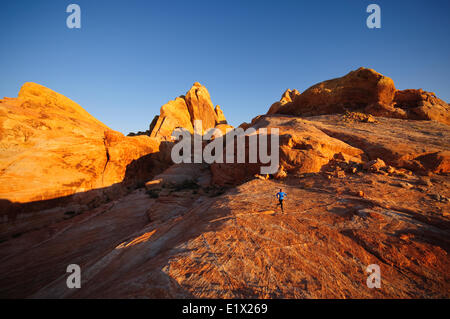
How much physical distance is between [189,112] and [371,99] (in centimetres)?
3730

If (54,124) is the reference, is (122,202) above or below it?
below

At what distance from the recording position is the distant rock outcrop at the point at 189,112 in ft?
121

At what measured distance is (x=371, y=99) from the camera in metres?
17.8

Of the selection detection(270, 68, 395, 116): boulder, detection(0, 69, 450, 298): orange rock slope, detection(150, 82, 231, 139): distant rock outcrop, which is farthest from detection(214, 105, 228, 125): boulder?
detection(0, 69, 450, 298): orange rock slope

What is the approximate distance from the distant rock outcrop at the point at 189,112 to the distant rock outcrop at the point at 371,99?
2760 cm

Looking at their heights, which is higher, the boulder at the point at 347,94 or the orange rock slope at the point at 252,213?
the boulder at the point at 347,94

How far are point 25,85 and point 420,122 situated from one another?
124 ft

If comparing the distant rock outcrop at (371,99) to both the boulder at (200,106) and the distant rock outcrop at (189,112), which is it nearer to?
the distant rock outcrop at (189,112)

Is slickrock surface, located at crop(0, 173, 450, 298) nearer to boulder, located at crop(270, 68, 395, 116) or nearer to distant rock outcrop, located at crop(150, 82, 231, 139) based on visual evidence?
boulder, located at crop(270, 68, 395, 116)

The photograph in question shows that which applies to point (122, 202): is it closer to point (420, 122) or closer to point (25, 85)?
point (25, 85)

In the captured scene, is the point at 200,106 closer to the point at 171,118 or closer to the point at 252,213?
the point at 171,118

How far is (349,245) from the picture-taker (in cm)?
365

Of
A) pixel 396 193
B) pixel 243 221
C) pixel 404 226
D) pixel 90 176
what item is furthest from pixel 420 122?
pixel 90 176

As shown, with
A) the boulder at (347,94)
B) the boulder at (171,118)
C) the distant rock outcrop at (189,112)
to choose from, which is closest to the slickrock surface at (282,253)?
the boulder at (347,94)
